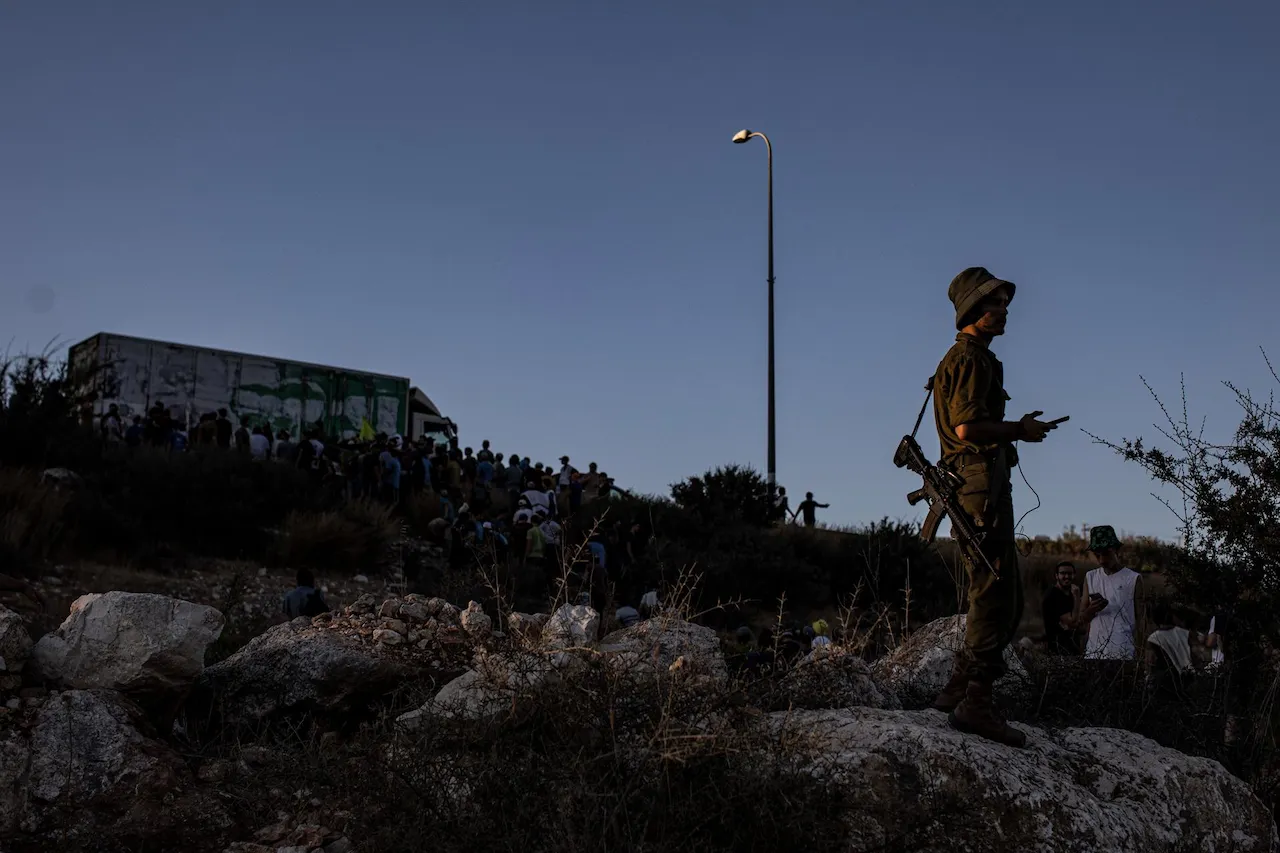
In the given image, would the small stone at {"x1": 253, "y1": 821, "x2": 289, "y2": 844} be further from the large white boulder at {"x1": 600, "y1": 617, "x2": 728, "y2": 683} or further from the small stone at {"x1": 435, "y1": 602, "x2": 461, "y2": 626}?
the small stone at {"x1": 435, "y1": 602, "x2": 461, "y2": 626}

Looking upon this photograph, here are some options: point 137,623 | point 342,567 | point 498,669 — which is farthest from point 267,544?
point 498,669

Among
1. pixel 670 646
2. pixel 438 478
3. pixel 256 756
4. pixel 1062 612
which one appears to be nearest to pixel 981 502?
pixel 670 646

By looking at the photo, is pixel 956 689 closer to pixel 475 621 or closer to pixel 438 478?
pixel 475 621

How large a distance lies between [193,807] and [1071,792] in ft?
11.6

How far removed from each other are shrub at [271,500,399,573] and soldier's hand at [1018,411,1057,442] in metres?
14.6

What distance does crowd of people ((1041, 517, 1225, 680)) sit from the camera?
21.9ft

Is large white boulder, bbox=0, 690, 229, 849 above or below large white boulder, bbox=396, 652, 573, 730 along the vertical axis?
below

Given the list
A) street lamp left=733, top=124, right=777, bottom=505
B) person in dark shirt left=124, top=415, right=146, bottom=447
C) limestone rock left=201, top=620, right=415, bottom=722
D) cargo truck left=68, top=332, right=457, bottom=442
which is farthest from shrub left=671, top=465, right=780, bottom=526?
limestone rock left=201, top=620, right=415, bottom=722

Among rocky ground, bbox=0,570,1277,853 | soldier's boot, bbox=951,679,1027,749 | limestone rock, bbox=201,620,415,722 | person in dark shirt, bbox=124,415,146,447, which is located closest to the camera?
rocky ground, bbox=0,570,1277,853

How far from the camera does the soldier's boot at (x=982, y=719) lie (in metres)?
4.45

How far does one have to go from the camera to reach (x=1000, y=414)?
4848 millimetres

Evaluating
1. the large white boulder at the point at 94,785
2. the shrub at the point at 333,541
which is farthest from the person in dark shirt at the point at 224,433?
the large white boulder at the point at 94,785

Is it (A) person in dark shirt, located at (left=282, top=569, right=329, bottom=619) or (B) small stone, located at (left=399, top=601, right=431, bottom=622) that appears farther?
(A) person in dark shirt, located at (left=282, top=569, right=329, bottom=619)

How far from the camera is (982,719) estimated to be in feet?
14.6
